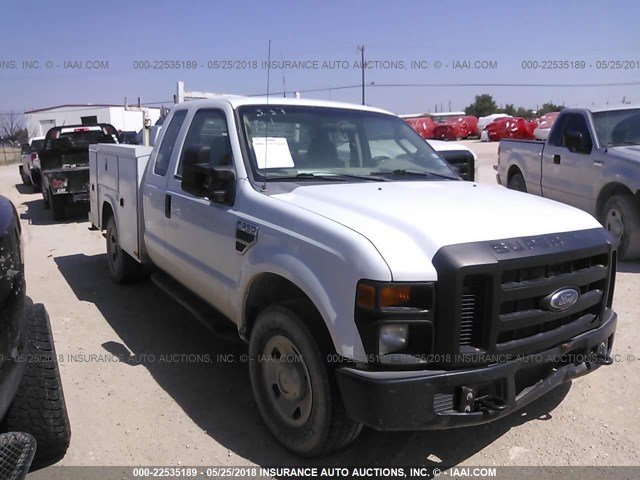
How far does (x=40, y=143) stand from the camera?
17844 millimetres

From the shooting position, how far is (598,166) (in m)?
7.34

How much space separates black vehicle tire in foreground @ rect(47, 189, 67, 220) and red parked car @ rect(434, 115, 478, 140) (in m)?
31.4

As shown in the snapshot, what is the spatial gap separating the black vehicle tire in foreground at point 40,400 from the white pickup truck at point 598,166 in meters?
6.38

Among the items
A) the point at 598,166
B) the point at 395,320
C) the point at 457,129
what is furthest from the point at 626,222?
the point at 457,129

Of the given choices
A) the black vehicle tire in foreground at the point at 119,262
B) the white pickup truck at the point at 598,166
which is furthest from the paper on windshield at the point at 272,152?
the white pickup truck at the point at 598,166

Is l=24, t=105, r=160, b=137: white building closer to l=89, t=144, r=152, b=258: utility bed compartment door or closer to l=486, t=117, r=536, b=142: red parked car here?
l=486, t=117, r=536, b=142: red parked car

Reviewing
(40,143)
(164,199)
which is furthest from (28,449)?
(40,143)

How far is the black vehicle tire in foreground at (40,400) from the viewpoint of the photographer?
2914 millimetres

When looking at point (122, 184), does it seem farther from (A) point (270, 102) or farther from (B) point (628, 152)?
(B) point (628, 152)

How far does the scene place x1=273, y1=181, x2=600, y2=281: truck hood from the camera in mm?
2639

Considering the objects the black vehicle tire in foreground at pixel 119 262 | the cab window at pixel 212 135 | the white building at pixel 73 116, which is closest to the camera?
the cab window at pixel 212 135

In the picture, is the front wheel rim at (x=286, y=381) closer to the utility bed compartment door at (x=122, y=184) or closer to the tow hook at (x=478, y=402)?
the tow hook at (x=478, y=402)

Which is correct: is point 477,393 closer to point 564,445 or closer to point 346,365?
point 346,365

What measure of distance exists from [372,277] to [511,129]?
34173 millimetres
